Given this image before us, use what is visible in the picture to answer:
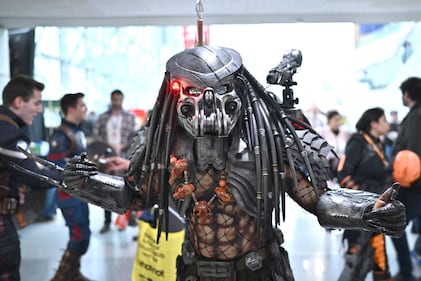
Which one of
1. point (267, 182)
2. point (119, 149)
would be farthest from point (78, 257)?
point (267, 182)

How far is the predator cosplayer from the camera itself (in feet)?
4.10

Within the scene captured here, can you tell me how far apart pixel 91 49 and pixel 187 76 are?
1.35 metres

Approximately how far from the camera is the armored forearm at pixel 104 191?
140 cm

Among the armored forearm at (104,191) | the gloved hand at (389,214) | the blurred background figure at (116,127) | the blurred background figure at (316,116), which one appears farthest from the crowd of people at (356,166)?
the gloved hand at (389,214)

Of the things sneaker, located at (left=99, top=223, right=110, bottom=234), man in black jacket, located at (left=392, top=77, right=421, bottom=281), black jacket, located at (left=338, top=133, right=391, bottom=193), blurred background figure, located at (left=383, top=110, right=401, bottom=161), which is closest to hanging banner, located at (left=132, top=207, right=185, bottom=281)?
black jacket, located at (left=338, top=133, right=391, bottom=193)

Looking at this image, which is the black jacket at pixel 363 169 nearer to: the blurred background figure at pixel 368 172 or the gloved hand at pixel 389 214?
the blurred background figure at pixel 368 172

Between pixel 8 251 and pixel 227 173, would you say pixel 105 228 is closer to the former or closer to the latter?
pixel 8 251

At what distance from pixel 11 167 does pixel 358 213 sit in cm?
137

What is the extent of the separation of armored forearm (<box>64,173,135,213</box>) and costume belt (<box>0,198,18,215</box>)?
597 mm

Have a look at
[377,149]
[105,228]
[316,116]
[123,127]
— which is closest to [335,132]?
[316,116]

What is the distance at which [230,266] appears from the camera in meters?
1.32

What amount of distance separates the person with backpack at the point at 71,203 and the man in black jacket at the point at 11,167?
1.36 ft

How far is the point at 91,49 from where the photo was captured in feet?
7.96

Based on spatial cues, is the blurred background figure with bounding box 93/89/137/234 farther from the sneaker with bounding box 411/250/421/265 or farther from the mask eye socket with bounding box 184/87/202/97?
the sneaker with bounding box 411/250/421/265
